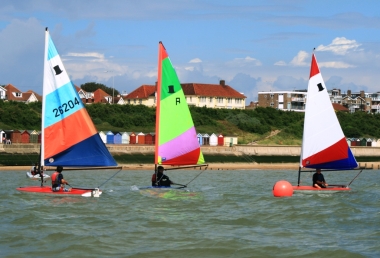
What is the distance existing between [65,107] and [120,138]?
49.0m

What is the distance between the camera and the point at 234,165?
64750 millimetres

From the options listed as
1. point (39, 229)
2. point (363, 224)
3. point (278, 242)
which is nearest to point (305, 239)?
point (278, 242)

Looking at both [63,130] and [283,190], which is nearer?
[63,130]

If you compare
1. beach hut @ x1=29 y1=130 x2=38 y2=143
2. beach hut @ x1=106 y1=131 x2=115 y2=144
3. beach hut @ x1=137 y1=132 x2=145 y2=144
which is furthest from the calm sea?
beach hut @ x1=137 y1=132 x2=145 y2=144

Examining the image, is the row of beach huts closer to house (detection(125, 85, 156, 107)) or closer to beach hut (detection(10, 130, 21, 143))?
beach hut (detection(10, 130, 21, 143))

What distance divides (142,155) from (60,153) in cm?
3875

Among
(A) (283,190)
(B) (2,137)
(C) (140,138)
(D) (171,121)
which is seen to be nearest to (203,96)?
(C) (140,138)

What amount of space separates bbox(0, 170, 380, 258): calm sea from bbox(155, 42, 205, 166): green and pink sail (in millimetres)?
1828

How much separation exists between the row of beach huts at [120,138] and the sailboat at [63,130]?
131 ft

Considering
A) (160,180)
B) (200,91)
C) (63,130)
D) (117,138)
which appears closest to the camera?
(63,130)

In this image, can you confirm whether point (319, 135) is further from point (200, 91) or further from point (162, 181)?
point (200, 91)

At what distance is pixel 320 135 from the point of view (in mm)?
28984

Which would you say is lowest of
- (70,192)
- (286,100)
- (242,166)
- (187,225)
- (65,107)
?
(187,225)

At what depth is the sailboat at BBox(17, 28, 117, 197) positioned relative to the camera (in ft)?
79.8
